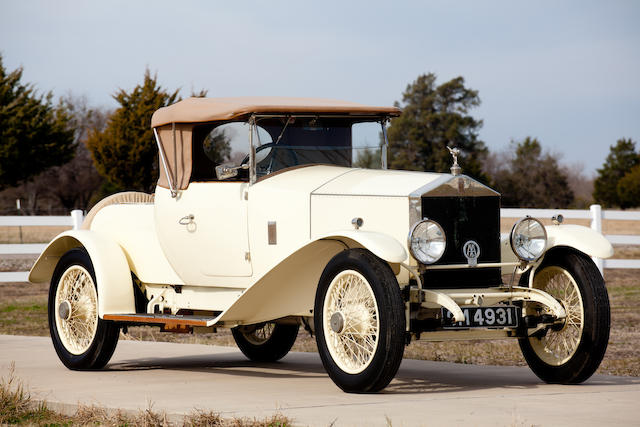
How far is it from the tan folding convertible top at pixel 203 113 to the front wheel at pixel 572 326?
76.8 inches

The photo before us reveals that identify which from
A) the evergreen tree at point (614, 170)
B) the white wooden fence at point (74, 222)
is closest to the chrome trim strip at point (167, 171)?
the white wooden fence at point (74, 222)

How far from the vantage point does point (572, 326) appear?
272 inches

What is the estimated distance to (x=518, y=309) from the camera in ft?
21.5

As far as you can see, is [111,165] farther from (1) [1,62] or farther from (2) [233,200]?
(2) [233,200]

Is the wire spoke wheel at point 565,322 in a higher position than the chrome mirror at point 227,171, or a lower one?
lower

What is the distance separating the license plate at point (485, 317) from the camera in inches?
246

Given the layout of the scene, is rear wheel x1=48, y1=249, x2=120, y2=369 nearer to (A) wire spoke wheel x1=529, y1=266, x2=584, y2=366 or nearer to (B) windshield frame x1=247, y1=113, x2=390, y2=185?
(B) windshield frame x1=247, y1=113, x2=390, y2=185

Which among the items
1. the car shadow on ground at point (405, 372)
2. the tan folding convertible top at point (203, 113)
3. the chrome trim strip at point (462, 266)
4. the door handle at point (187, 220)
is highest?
the tan folding convertible top at point (203, 113)

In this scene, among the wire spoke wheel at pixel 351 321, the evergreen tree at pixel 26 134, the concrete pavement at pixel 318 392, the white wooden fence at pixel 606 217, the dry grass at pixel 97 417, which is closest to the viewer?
the dry grass at pixel 97 417

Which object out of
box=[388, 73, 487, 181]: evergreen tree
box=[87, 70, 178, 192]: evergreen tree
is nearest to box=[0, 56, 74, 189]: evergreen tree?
box=[87, 70, 178, 192]: evergreen tree

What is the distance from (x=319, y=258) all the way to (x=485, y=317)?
1311mm

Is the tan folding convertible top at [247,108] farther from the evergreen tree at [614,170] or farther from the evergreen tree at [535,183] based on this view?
the evergreen tree at [614,170]

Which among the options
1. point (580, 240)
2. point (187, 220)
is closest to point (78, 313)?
point (187, 220)

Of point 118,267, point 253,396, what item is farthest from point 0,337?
point 253,396
